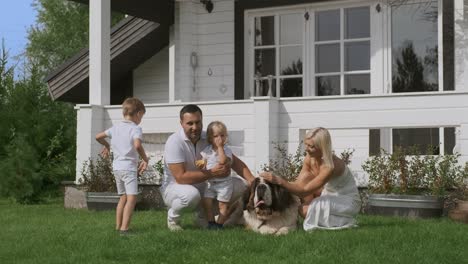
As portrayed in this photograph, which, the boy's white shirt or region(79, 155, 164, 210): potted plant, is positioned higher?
the boy's white shirt

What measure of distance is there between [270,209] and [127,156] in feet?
4.91

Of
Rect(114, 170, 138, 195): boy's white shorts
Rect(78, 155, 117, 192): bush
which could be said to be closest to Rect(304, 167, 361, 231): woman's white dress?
Rect(114, 170, 138, 195): boy's white shorts

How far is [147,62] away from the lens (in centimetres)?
1409

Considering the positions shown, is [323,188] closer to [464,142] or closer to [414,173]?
[414,173]

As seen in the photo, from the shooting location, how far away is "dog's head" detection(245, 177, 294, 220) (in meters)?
6.33

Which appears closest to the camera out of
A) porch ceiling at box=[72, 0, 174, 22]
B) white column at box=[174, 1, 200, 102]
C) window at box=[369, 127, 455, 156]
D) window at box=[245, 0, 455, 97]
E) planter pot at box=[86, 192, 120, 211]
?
planter pot at box=[86, 192, 120, 211]

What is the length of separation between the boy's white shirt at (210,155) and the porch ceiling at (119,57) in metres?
6.44

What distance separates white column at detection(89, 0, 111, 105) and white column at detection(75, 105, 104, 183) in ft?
0.71

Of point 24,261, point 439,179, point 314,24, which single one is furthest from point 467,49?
point 24,261

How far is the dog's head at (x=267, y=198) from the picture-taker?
20.8 ft

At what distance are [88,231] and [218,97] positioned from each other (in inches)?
233

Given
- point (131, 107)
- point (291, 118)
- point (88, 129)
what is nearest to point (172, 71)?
point (88, 129)

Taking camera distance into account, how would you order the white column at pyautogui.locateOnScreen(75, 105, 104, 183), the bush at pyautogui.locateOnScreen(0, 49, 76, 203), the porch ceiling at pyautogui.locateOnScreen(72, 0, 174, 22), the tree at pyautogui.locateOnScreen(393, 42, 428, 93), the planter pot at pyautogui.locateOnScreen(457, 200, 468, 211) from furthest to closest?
1. the bush at pyautogui.locateOnScreen(0, 49, 76, 203)
2. the porch ceiling at pyautogui.locateOnScreen(72, 0, 174, 22)
3. the tree at pyautogui.locateOnScreen(393, 42, 428, 93)
4. the white column at pyautogui.locateOnScreen(75, 105, 104, 183)
5. the planter pot at pyautogui.locateOnScreen(457, 200, 468, 211)

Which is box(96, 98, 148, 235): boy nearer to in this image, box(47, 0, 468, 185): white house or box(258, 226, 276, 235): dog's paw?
box(258, 226, 276, 235): dog's paw
